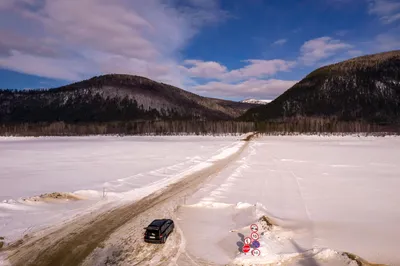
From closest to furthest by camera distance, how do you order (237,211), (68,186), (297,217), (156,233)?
(156,233)
(297,217)
(237,211)
(68,186)

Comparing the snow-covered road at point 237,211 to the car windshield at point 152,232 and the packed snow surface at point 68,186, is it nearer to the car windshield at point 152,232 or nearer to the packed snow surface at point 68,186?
the packed snow surface at point 68,186

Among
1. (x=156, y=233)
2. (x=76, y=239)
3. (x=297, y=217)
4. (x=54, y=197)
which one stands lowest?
(x=297, y=217)

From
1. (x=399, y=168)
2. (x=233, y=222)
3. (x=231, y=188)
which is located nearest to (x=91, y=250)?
(x=233, y=222)

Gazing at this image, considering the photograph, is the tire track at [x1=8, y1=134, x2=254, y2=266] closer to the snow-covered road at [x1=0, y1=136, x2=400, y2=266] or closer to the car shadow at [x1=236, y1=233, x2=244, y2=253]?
the snow-covered road at [x1=0, y1=136, x2=400, y2=266]

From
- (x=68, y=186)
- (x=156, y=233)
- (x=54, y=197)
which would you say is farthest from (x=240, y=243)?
(x=68, y=186)

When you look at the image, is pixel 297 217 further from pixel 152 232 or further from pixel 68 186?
pixel 68 186

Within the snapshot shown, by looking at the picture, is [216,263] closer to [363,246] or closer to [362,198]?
[363,246]

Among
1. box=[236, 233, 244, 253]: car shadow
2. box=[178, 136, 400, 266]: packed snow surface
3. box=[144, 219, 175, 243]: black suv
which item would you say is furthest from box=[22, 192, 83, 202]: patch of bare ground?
box=[236, 233, 244, 253]: car shadow
